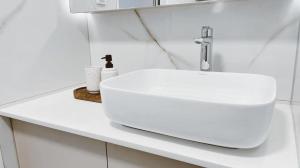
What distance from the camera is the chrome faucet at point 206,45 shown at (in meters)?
0.79

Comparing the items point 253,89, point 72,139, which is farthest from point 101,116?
point 253,89

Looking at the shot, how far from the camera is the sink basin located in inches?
18.1

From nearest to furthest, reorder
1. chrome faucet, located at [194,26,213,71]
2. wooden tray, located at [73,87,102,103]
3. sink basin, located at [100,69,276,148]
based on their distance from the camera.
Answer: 1. sink basin, located at [100,69,276,148]
2. chrome faucet, located at [194,26,213,71]
3. wooden tray, located at [73,87,102,103]

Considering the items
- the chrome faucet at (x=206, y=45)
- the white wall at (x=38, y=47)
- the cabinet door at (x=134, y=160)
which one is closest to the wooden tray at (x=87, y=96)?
the white wall at (x=38, y=47)

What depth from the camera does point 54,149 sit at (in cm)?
78

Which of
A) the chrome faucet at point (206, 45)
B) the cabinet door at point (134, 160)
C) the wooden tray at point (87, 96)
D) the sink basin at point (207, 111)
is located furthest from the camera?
the wooden tray at point (87, 96)

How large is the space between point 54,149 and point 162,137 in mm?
424

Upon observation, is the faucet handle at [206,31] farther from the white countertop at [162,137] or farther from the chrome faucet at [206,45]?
the white countertop at [162,137]

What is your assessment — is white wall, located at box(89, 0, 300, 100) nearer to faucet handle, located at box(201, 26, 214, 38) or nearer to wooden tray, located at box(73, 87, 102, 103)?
faucet handle, located at box(201, 26, 214, 38)

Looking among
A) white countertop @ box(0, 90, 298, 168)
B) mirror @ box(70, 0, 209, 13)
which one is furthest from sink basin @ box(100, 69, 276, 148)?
mirror @ box(70, 0, 209, 13)

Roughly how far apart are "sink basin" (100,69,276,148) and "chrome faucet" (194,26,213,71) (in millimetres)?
76

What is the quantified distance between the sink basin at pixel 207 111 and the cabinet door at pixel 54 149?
157 millimetres

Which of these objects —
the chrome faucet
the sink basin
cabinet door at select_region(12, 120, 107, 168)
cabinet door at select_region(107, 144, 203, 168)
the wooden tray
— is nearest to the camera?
the sink basin

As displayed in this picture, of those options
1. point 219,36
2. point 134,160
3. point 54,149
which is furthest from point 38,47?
point 219,36
